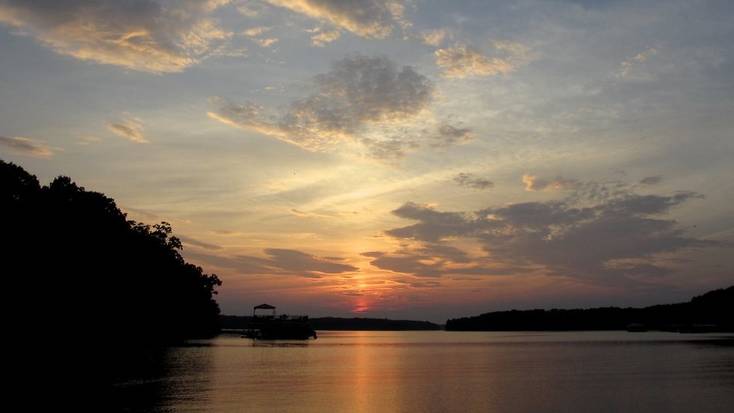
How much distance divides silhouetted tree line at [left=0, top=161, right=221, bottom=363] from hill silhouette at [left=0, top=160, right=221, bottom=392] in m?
0.12

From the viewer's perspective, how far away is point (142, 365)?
6412cm

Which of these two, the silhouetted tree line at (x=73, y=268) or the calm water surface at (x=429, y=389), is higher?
the silhouetted tree line at (x=73, y=268)

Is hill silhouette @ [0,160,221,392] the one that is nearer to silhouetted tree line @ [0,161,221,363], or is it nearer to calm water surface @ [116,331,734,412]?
silhouetted tree line @ [0,161,221,363]

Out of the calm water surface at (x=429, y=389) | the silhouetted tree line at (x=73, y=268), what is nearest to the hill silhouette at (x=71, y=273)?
the silhouetted tree line at (x=73, y=268)

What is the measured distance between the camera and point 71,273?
254ft

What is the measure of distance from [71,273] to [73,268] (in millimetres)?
613

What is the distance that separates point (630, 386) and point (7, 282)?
59088 millimetres

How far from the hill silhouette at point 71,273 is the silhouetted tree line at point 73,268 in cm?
12

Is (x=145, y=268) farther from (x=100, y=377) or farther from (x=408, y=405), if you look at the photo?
(x=408, y=405)

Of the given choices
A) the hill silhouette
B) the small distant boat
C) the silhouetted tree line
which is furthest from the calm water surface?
the small distant boat

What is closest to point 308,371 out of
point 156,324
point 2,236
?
point 2,236

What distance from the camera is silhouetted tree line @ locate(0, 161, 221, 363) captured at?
7000cm

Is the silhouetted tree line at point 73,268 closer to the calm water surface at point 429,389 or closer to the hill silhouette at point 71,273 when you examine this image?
the hill silhouette at point 71,273

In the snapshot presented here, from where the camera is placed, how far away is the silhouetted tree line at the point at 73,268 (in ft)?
230
